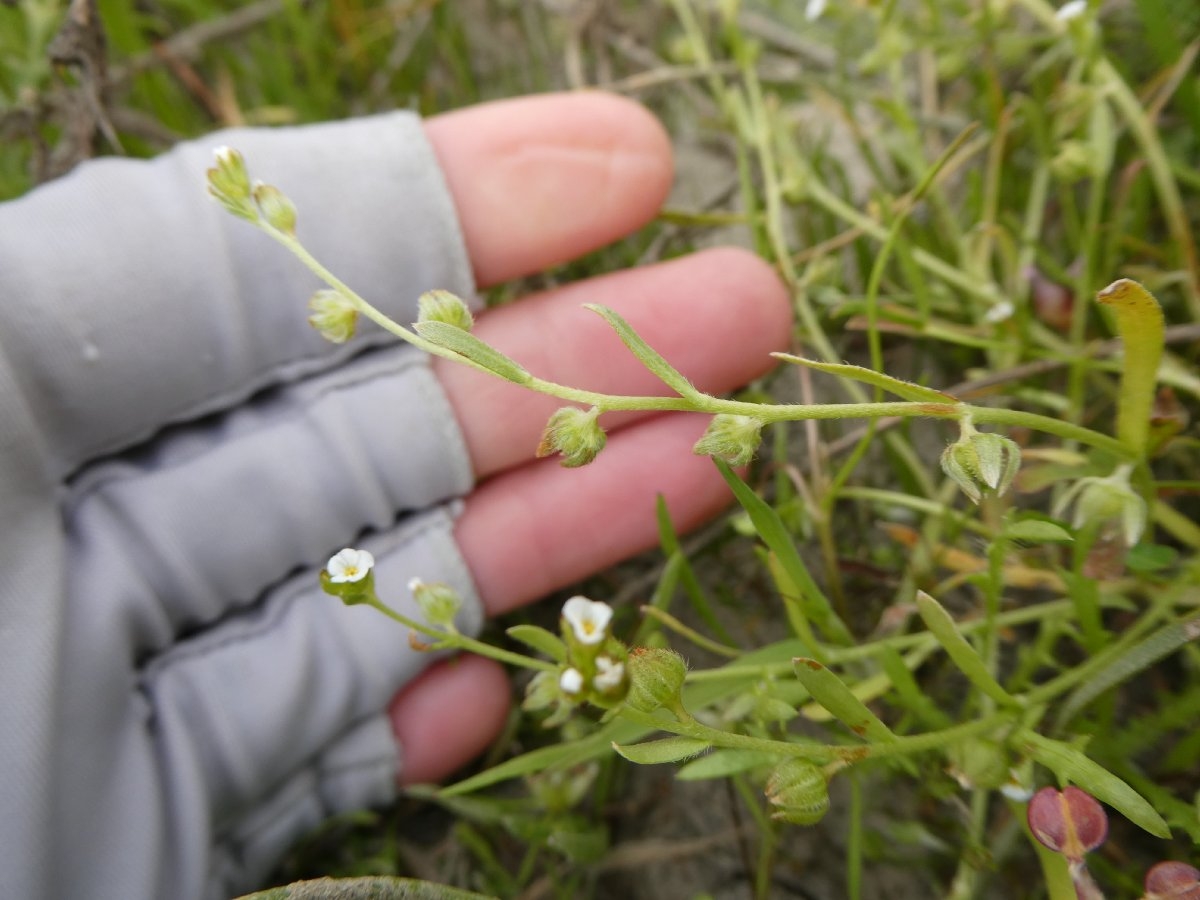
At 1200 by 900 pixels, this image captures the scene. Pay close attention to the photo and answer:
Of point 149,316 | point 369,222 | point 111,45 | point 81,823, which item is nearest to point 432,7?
point 111,45

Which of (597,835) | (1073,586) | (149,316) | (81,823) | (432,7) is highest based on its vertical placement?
(432,7)

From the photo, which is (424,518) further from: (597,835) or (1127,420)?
(1127,420)

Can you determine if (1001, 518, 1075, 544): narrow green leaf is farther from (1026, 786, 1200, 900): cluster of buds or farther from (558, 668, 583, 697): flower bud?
(558, 668, 583, 697): flower bud

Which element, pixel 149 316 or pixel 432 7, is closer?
pixel 149 316

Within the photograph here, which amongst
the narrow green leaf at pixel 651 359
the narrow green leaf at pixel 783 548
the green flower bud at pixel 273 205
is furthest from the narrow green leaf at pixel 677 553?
the green flower bud at pixel 273 205

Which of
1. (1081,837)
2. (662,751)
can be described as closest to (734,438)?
(662,751)

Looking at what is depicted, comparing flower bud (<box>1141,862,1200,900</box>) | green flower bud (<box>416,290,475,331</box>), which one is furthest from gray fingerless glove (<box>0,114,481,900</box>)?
flower bud (<box>1141,862,1200,900</box>)

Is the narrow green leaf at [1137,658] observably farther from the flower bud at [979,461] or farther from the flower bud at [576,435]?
the flower bud at [576,435]
